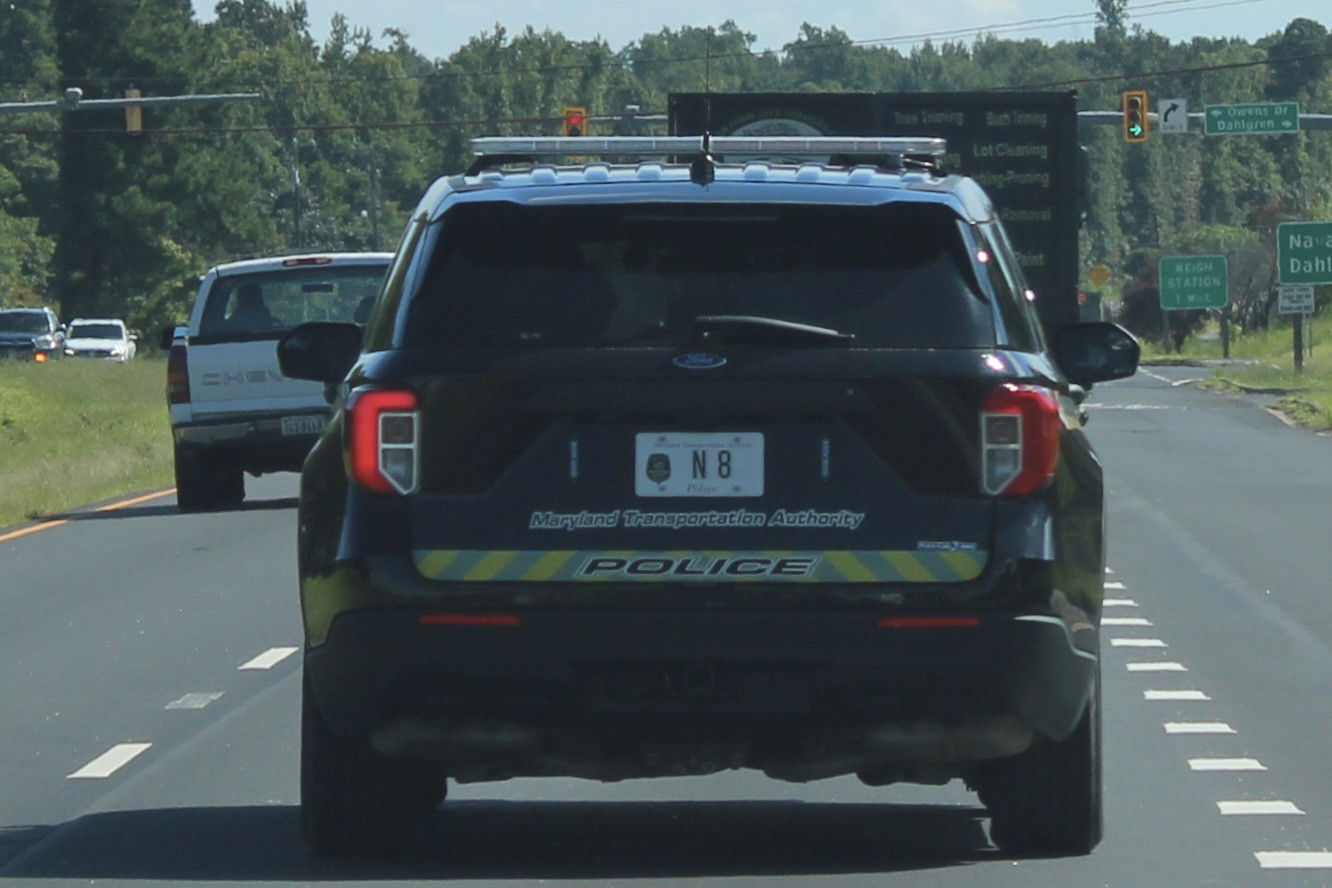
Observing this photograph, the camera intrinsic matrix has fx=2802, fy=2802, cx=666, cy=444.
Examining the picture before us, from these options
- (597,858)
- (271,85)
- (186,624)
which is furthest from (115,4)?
(597,858)

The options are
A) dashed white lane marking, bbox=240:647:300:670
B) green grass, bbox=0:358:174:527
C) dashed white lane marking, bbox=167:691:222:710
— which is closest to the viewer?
dashed white lane marking, bbox=167:691:222:710

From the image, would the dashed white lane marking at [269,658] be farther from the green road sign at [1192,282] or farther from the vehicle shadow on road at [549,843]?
the green road sign at [1192,282]

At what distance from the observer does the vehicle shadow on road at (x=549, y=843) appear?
291 inches

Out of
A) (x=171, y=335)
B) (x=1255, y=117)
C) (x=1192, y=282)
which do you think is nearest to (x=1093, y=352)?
(x=171, y=335)

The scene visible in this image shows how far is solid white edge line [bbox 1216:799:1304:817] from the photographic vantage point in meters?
8.28

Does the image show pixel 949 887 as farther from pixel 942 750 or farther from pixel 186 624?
pixel 186 624

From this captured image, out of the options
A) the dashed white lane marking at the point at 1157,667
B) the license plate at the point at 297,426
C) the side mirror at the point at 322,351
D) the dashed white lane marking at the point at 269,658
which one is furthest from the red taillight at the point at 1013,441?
the license plate at the point at 297,426

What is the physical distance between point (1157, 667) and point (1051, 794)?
15.6 ft

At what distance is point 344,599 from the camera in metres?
6.77

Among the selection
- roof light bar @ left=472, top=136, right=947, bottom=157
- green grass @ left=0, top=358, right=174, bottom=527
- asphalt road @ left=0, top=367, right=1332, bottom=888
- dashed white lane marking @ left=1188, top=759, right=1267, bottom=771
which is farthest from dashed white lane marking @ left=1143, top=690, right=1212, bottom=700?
green grass @ left=0, top=358, right=174, bottom=527

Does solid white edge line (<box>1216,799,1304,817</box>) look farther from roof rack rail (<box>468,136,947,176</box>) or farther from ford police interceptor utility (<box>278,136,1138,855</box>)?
roof rack rail (<box>468,136,947,176</box>)

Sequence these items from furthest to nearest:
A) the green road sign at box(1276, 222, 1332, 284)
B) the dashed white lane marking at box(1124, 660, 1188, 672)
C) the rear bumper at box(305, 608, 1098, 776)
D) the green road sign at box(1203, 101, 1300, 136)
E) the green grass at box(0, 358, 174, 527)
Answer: the green road sign at box(1276, 222, 1332, 284)
the green road sign at box(1203, 101, 1300, 136)
the green grass at box(0, 358, 174, 527)
the dashed white lane marking at box(1124, 660, 1188, 672)
the rear bumper at box(305, 608, 1098, 776)

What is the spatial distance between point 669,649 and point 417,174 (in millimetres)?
160661

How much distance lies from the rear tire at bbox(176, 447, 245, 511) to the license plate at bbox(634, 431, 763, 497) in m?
15.0
